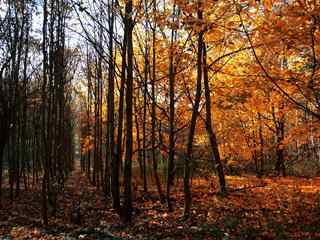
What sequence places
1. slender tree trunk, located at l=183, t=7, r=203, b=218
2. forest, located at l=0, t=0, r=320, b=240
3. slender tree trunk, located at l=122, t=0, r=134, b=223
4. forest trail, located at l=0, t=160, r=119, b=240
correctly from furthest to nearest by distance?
slender tree trunk, located at l=122, t=0, r=134, b=223 → slender tree trunk, located at l=183, t=7, r=203, b=218 → forest trail, located at l=0, t=160, r=119, b=240 → forest, located at l=0, t=0, r=320, b=240

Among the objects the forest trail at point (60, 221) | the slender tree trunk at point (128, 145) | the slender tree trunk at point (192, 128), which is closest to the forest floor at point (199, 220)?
the forest trail at point (60, 221)

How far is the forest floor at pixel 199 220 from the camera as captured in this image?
8094 millimetres

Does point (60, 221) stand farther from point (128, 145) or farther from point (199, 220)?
point (199, 220)

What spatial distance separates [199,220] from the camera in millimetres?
9602

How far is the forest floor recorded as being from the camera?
26.6 ft

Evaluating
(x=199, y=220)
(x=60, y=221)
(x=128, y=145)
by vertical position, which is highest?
(x=128, y=145)

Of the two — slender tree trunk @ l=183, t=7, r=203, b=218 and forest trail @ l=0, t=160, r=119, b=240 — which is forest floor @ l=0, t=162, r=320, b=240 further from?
slender tree trunk @ l=183, t=7, r=203, b=218

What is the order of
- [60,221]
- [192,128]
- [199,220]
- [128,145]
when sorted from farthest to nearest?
[60,221] → [128,145] → [192,128] → [199,220]

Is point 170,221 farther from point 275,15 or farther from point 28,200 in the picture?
point 28,200

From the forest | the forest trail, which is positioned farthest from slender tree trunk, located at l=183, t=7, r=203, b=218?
the forest trail

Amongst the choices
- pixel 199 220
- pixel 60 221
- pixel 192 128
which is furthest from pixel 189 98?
pixel 60 221

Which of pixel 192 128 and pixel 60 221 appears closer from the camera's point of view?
pixel 192 128

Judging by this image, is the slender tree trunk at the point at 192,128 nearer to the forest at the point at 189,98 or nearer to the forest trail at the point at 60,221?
the forest at the point at 189,98

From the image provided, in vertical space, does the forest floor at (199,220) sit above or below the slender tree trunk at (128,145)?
below
